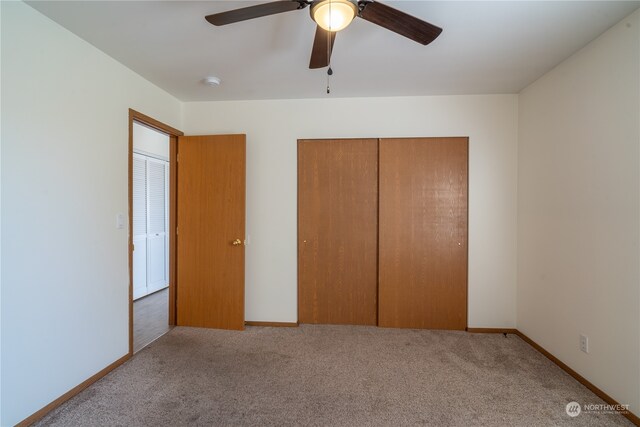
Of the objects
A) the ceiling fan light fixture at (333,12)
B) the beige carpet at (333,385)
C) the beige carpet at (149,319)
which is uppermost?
the ceiling fan light fixture at (333,12)

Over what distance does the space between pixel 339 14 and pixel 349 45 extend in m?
0.85

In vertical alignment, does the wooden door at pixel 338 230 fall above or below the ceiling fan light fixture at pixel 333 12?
below

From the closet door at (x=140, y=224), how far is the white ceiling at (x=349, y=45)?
1.58 m

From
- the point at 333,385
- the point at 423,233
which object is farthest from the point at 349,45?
the point at 333,385

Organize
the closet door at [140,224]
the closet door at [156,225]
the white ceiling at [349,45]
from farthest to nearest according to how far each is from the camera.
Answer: the closet door at [156,225], the closet door at [140,224], the white ceiling at [349,45]

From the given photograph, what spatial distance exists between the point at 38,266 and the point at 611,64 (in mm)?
3841

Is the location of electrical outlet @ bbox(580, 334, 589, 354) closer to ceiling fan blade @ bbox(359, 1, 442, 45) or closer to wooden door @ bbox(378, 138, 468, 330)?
wooden door @ bbox(378, 138, 468, 330)

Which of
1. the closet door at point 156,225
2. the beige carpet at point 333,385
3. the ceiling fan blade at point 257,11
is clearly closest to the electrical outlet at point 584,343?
the beige carpet at point 333,385

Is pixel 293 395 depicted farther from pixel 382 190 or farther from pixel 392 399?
pixel 382 190

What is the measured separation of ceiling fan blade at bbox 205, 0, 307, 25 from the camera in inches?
50.9

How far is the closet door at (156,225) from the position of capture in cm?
414

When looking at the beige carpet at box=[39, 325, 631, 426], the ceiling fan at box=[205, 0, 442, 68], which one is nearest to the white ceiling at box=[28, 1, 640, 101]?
the ceiling fan at box=[205, 0, 442, 68]

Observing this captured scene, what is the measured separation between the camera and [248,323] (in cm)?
313

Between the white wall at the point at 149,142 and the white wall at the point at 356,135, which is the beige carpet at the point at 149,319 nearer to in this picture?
the white wall at the point at 356,135
